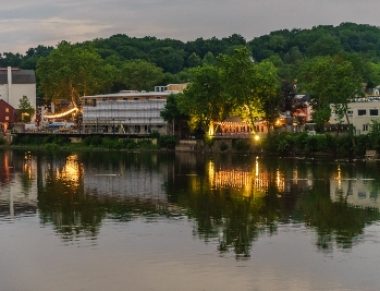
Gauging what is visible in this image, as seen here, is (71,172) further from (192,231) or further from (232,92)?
(192,231)

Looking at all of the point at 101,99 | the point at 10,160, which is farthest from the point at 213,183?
the point at 101,99

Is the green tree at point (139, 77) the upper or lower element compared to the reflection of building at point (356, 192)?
upper

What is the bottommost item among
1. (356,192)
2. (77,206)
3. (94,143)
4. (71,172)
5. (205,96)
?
(77,206)

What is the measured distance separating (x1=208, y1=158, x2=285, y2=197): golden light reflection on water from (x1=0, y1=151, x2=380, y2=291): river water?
57 millimetres

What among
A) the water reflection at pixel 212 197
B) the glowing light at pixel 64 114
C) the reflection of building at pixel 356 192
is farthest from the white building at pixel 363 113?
the glowing light at pixel 64 114

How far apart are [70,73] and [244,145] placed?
34.9 metres

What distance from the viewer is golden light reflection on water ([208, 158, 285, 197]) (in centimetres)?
4031

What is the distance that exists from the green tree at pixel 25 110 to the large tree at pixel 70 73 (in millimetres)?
2902

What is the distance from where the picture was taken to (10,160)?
66125mm

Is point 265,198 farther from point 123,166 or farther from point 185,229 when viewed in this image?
point 123,166

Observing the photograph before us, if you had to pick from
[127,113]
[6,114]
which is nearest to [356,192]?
[127,113]

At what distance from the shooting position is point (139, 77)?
110812 mm

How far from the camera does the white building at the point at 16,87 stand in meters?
104

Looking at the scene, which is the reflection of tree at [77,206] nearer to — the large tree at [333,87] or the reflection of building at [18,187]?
the reflection of building at [18,187]
